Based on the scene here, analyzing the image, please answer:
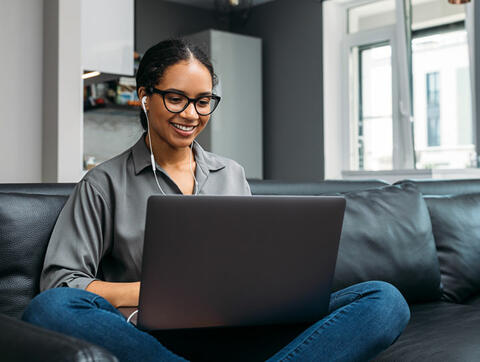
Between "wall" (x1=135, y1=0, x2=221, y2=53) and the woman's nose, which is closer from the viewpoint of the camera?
the woman's nose

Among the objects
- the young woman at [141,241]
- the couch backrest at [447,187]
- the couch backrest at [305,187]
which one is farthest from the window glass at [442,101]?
the young woman at [141,241]

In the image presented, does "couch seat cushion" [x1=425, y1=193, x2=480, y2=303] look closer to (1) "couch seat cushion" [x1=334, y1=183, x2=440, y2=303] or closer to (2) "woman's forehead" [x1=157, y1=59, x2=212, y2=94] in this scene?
(1) "couch seat cushion" [x1=334, y1=183, x2=440, y2=303]

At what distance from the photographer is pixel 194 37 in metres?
5.64

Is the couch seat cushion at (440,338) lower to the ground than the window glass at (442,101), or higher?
lower

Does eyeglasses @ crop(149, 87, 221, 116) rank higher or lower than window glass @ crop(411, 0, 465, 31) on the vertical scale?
lower

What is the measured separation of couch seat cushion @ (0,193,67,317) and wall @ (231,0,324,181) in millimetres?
4085

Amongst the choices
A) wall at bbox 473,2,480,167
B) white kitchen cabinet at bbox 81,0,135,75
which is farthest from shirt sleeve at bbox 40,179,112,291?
wall at bbox 473,2,480,167

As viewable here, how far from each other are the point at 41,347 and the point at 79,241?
22.3 inches

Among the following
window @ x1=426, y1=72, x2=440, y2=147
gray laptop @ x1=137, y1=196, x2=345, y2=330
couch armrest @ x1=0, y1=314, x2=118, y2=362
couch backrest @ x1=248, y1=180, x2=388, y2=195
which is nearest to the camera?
couch armrest @ x1=0, y1=314, x2=118, y2=362

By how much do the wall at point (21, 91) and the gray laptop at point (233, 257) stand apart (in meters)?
1.84

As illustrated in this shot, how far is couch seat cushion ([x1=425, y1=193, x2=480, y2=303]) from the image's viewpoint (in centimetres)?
196

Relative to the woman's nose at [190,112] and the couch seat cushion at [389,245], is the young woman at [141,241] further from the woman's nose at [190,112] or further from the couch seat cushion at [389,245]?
the couch seat cushion at [389,245]

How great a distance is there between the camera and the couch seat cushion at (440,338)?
1.34m

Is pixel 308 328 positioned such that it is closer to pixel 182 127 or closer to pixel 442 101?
pixel 182 127
